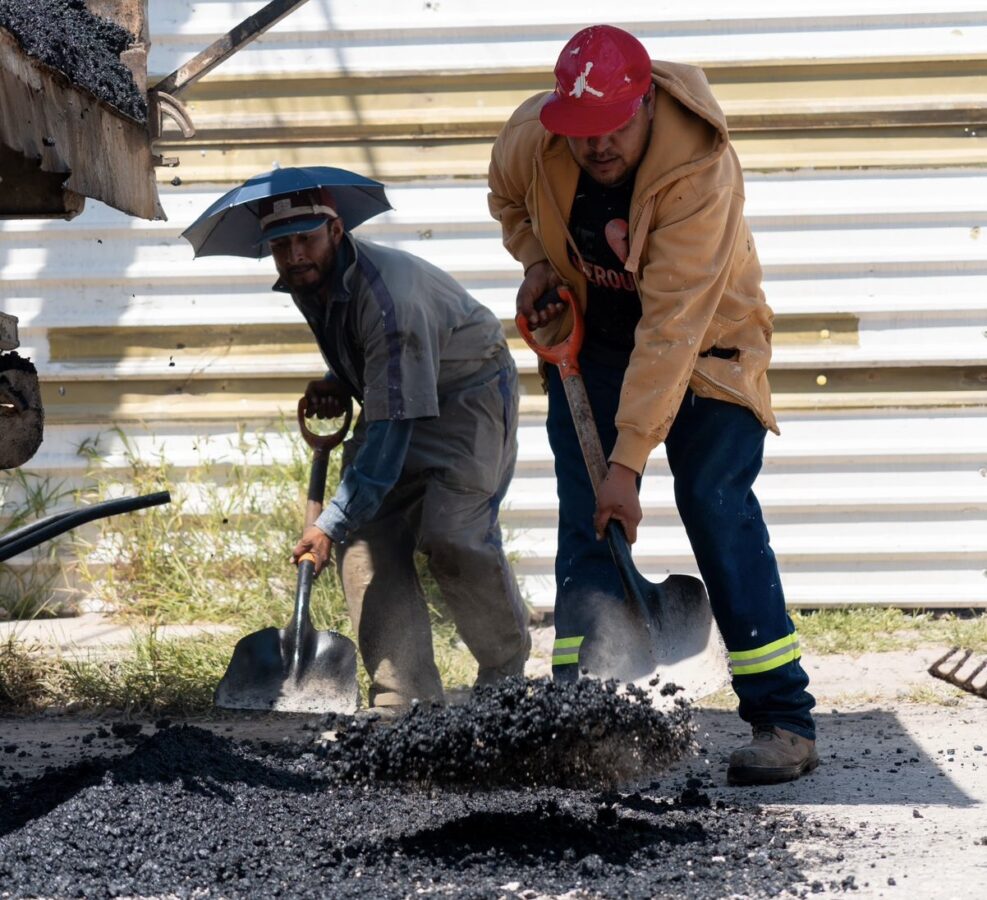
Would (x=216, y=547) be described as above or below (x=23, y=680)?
above

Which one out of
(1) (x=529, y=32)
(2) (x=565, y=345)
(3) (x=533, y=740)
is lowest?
(3) (x=533, y=740)

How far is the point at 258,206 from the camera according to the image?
4.73 metres

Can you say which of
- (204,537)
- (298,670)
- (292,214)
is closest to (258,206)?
(292,214)

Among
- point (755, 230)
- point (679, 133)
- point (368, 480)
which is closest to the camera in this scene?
point (679, 133)

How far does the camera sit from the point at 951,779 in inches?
156

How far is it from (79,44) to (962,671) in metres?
3.92

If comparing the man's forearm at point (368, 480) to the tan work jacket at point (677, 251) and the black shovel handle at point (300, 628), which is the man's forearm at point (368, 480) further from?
the tan work jacket at point (677, 251)

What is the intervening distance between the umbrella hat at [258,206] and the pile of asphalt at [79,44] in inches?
16.3

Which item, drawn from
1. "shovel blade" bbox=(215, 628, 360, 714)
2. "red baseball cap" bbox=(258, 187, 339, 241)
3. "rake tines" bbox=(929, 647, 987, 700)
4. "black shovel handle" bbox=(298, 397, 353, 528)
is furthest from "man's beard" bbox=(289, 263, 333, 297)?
"rake tines" bbox=(929, 647, 987, 700)

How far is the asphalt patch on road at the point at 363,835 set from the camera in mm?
3096

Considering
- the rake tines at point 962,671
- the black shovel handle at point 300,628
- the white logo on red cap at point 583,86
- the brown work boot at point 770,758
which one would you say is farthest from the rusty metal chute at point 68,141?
the rake tines at point 962,671

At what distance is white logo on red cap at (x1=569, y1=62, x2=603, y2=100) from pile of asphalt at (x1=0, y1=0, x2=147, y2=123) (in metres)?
1.40

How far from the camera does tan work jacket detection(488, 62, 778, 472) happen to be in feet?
11.8

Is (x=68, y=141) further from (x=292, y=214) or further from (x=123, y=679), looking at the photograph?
(x=123, y=679)
